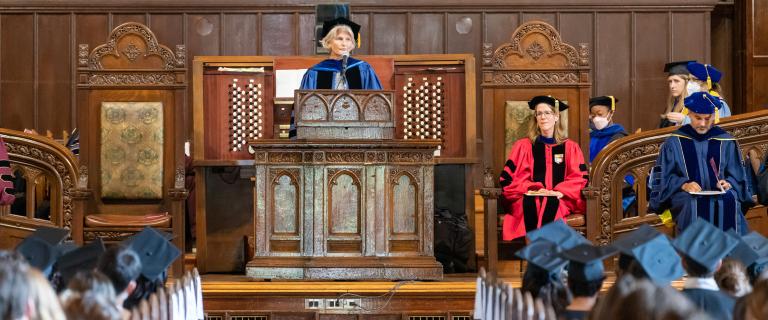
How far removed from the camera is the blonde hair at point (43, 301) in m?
3.95

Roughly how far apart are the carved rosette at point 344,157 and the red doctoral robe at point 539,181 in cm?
142

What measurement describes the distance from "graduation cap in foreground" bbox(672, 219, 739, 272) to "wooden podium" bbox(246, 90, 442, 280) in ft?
10.7

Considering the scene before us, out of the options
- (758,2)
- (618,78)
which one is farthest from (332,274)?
(758,2)

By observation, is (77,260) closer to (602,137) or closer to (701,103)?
(701,103)

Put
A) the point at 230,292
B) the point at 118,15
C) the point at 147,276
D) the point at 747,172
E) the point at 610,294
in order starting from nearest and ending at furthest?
the point at 610,294, the point at 147,276, the point at 230,292, the point at 747,172, the point at 118,15

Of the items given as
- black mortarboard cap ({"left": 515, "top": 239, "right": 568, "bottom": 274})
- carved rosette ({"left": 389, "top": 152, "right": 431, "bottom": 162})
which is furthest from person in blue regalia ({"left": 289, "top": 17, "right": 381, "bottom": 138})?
black mortarboard cap ({"left": 515, "top": 239, "right": 568, "bottom": 274})

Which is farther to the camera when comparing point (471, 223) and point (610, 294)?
point (471, 223)

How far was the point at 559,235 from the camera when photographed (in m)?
6.57

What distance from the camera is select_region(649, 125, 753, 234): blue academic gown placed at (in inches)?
354

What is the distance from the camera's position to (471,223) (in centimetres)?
1035

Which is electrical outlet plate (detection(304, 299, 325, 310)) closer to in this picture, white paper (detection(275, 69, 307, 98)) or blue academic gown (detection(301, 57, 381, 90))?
blue academic gown (detection(301, 57, 381, 90))

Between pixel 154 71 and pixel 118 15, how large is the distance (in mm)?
3750

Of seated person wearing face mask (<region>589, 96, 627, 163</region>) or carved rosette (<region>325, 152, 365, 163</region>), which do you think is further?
seated person wearing face mask (<region>589, 96, 627, 163</region>)

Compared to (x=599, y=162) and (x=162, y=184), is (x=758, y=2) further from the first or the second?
(x=162, y=184)
